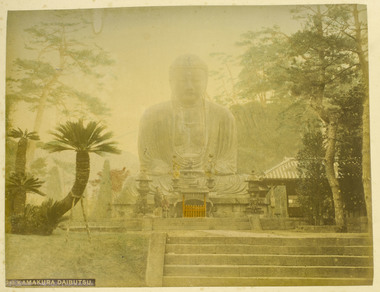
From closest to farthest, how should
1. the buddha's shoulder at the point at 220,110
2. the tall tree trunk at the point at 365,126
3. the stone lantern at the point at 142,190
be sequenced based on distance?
1. the tall tree trunk at the point at 365,126
2. the stone lantern at the point at 142,190
3. the buddha's shoulder at the point at 220,110

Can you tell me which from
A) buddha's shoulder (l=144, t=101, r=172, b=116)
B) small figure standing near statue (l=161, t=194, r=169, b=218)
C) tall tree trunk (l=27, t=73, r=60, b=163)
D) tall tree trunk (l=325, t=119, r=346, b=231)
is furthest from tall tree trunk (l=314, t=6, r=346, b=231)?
tall tree trunk (l=27, t=73, r=60, b=163)

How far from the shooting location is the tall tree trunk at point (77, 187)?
7.63m

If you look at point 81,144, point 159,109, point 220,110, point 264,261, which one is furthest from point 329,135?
point 81,144

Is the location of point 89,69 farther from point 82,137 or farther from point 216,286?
point 216,286

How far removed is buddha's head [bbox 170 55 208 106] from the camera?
788 cm

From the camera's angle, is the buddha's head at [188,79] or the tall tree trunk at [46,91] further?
the buddha's head at [188,79]

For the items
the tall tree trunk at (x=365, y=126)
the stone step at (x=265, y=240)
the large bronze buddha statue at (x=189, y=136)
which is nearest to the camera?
the stone step at (x=265, y=240)

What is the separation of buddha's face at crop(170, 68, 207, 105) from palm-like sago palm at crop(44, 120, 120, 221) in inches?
52.4

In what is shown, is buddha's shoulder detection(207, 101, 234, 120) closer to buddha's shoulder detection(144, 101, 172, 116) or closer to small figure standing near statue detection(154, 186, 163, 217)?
buddha's shoulder detection(144, 101, 172, 116)

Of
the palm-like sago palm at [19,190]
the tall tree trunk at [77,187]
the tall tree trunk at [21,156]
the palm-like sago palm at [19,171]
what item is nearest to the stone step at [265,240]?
the tall tree trunk at [77,187]

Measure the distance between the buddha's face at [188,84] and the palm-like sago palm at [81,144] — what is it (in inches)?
52.4

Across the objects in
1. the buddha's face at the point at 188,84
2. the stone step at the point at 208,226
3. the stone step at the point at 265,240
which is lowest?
the stone step at the point at 265,240

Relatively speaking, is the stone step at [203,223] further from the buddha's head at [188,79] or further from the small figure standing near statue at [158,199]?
the buddha's head at [188,79]

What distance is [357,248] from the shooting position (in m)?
7.39
